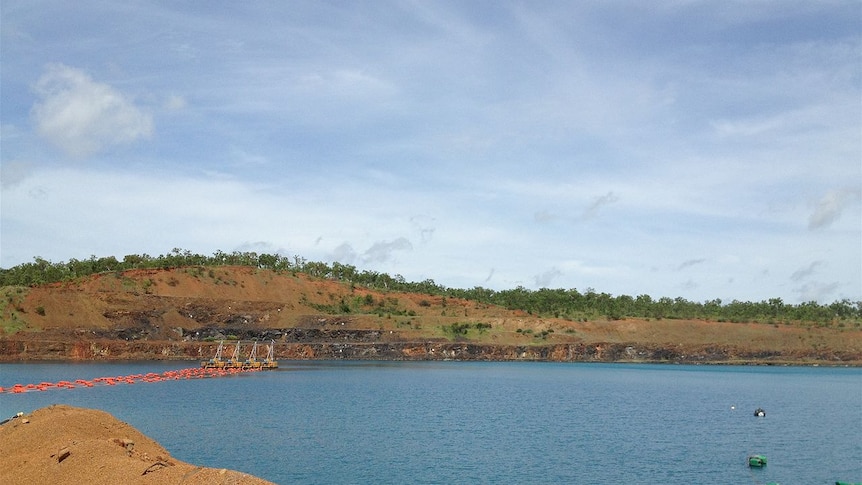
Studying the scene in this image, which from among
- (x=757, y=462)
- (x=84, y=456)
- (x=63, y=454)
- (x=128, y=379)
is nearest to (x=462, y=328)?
(x=128, y=379)

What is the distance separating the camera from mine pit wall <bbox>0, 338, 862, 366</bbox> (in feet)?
404

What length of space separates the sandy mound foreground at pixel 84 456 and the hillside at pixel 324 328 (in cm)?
10246

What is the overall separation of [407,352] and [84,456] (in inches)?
5069

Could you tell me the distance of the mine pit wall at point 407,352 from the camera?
4847 inches

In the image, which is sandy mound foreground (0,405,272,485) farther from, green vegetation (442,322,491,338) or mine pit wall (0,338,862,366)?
green vegetation (442,322,491,338)

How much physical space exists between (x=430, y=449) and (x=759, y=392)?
208 ft

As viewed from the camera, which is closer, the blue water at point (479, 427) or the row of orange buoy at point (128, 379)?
the blue water at point (479, 427)

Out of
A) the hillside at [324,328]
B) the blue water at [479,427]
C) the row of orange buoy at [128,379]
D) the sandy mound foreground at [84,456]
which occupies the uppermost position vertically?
the hillside at [324,328]

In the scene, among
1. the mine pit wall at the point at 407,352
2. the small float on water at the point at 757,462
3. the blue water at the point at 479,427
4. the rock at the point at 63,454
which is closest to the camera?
the rock at the point at 63,454

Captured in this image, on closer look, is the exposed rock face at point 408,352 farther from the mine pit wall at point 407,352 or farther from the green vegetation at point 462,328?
the green vegetation at point 462,328

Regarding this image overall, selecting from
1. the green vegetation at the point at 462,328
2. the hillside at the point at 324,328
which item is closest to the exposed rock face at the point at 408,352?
the hillside at the point at 324,328

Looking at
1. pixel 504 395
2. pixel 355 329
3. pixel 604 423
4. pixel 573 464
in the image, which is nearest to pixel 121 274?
pixel 355 329

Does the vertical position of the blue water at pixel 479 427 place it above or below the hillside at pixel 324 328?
below

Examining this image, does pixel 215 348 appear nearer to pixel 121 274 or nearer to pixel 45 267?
pixel 121 274
